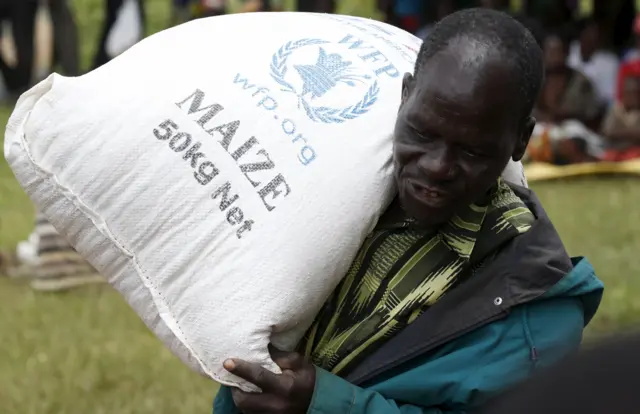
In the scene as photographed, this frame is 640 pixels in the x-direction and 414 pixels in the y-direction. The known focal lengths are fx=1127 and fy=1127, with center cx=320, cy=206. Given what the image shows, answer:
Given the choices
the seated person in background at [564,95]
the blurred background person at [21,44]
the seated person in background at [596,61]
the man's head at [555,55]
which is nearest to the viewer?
the seated person in background at [564,95]

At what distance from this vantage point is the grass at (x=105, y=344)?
3.93 m

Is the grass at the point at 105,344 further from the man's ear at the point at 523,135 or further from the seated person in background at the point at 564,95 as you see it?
the seated person in background at the point at 564,95

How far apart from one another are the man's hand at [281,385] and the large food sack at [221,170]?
3 centimetres

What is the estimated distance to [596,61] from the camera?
10359 mm

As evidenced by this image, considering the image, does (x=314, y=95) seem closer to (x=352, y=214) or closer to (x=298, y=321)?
(x=352, y=214)

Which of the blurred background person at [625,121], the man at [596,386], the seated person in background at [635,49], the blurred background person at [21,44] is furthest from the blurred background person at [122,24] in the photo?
the man at [596,386]

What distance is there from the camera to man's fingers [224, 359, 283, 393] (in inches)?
71.9

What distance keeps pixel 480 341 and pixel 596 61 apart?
895 centimetres

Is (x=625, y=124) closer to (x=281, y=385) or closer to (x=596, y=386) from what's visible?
(x=281, y=385)

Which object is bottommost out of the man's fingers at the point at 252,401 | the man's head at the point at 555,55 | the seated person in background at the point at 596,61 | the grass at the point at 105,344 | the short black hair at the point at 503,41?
the seated person in background at the point at 596,61

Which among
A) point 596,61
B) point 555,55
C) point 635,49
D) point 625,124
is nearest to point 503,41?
point 625,124

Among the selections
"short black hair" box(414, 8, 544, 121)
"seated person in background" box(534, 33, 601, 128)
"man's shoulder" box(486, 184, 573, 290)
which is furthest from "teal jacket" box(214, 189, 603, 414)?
"seated person in background" box(534, 33, 601, 128)

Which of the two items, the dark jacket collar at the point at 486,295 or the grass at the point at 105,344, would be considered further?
the grass at the point at 105,344

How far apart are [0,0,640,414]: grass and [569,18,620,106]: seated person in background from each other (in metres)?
3.94
